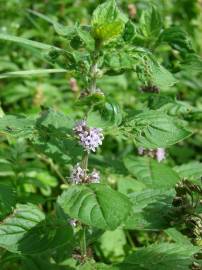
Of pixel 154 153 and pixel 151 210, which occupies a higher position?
pixel 154 153

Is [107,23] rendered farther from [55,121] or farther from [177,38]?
[177,38]

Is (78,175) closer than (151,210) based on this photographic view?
Yes

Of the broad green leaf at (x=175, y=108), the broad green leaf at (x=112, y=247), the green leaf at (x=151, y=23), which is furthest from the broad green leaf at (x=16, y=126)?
the broad green leaf at (x=112, y=247)

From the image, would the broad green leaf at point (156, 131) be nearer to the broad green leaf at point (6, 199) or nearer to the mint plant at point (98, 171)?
the mint plant at point (98, 171)

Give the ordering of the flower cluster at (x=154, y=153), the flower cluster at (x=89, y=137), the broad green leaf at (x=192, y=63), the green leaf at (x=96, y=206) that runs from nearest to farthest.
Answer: the green leaf at (x=96, y=206) → the flower cluster at (x=89, y=137) → the broad green leaf at (x=192, y=63) → the flower cluster at (x=154, y=153)

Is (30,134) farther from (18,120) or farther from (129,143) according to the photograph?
(129,143)

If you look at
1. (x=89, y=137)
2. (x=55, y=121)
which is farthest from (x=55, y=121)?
(x=89, y=137)
